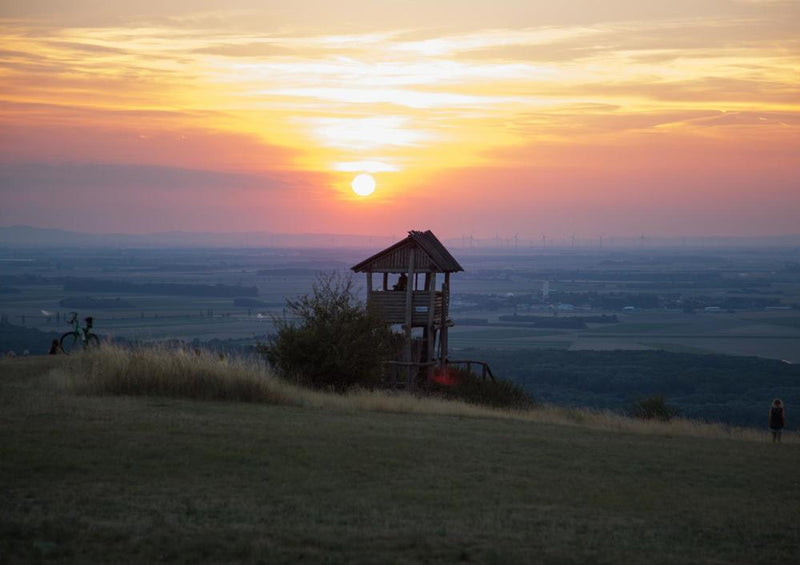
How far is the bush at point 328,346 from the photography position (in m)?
29.2

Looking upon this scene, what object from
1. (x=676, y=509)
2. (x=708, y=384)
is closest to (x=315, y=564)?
(x=676, y=509)

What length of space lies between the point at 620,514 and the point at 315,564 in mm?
4871

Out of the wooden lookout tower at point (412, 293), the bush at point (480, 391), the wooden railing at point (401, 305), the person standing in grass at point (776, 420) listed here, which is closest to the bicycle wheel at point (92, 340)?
the wooden lookout tower at point (412, 293)

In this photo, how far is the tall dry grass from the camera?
2272 centimetres

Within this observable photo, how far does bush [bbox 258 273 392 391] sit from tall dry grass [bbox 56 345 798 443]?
2.59 meters

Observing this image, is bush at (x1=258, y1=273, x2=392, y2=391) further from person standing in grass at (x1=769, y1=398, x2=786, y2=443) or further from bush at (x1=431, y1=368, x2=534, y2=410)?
person standing in grass at (x1=769, y1=398, x2=786, y2=443)

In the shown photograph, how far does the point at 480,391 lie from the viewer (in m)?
34.6

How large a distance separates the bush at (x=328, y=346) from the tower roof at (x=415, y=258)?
712 cm

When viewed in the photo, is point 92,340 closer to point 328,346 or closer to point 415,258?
point 328,346

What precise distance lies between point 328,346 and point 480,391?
7.24 meters

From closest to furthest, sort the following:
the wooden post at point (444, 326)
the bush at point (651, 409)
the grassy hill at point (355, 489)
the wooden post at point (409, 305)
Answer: the grassy hill at point (355, 489), the bush at point (651, 409), the wooden post at point (409, 305), the wooden post at point (444, 326)

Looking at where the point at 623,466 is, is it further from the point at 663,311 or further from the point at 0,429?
the point at 663,311

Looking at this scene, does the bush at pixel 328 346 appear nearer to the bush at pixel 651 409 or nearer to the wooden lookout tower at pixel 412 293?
the wooden lookout tower at pixel 412 293

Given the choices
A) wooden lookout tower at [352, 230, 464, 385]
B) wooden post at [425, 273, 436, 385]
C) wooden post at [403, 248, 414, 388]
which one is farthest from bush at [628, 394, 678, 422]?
wooden post at [403, 248, 414, 388]
